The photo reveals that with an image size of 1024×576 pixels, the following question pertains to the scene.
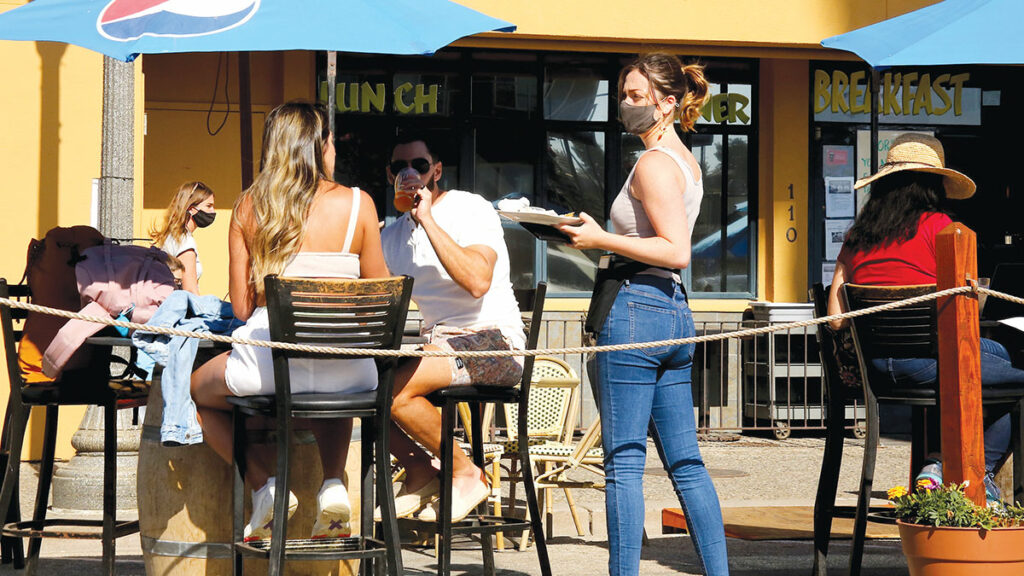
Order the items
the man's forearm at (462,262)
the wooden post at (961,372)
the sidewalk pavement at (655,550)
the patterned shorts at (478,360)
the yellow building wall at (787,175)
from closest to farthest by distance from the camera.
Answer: the wooden post at (961,372), the man's forearm at (462,262), the patterned shorts at (478,360), the sidewalk pavement at (655,550), the yellow building wall at (787,175)

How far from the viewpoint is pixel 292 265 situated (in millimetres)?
Answer: 4559

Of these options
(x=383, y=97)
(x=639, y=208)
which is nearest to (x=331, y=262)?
(x=639, y=208)

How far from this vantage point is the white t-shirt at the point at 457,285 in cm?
529

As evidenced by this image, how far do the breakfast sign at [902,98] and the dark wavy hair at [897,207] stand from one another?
23.6 feet

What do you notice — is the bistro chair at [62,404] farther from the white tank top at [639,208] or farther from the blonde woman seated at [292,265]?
the white tank top at [639,208]

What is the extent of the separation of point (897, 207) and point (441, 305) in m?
1.97

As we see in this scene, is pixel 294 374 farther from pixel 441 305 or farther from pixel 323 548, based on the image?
pixel 441 305

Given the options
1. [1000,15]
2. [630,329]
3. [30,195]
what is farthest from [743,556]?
[30,195]

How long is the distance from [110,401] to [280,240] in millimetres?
1259

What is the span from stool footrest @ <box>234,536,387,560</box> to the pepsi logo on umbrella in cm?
204

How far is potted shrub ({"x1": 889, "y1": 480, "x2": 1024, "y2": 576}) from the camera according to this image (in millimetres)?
4492

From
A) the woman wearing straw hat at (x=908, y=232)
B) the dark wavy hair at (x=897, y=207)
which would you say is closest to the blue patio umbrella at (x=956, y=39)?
the woman wearing straw hat at (x=908, y=232)

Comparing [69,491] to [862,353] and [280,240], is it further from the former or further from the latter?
[862,353]

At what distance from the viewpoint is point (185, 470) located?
4.66 m
